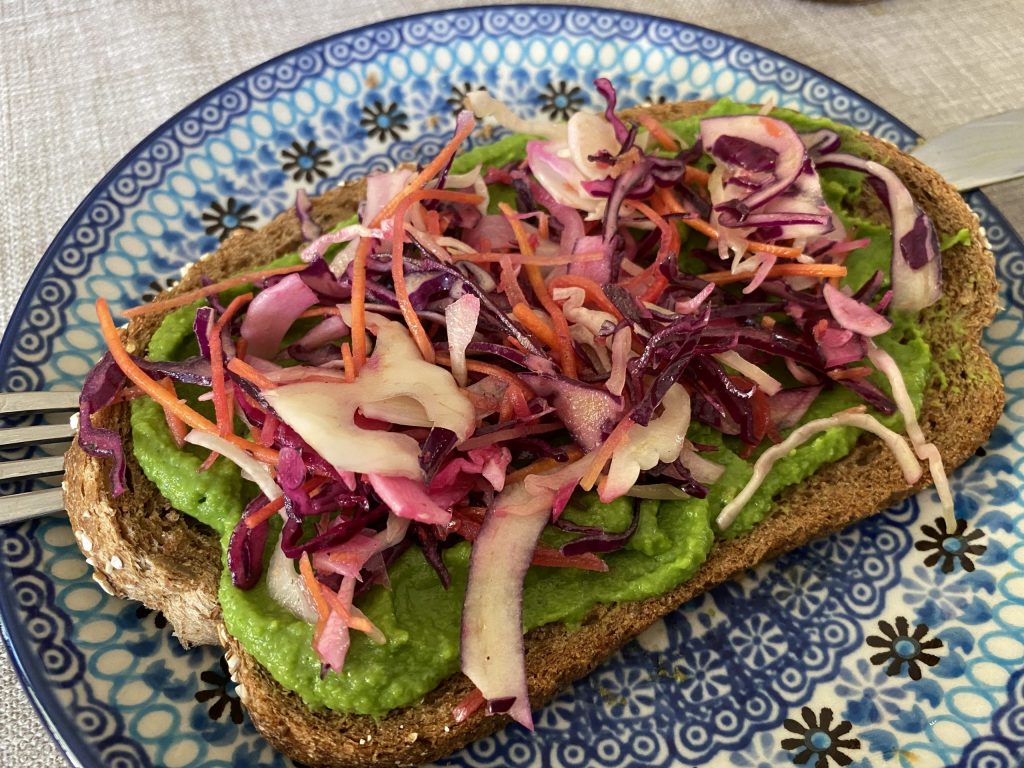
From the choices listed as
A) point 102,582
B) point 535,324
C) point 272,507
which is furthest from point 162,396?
point 535,324

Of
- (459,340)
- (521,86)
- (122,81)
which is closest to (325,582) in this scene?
(459,340)

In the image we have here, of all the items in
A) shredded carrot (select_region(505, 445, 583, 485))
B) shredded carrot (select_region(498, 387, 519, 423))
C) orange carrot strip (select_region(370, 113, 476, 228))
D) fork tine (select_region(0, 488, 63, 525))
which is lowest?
fork tine (select_region(0, 488, 63, 525))

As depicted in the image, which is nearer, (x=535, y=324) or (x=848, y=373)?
(x=535, y=324)

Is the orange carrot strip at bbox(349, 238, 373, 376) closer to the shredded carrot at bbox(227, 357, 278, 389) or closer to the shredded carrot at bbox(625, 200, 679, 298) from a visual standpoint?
the shredded carrot at bbox(227, 357, 278, 389)

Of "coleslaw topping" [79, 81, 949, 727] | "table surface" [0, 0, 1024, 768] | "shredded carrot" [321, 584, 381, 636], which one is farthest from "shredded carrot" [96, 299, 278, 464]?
"table surface" [0, 0, 1024, 768]

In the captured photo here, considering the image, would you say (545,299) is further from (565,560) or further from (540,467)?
(565,560)
